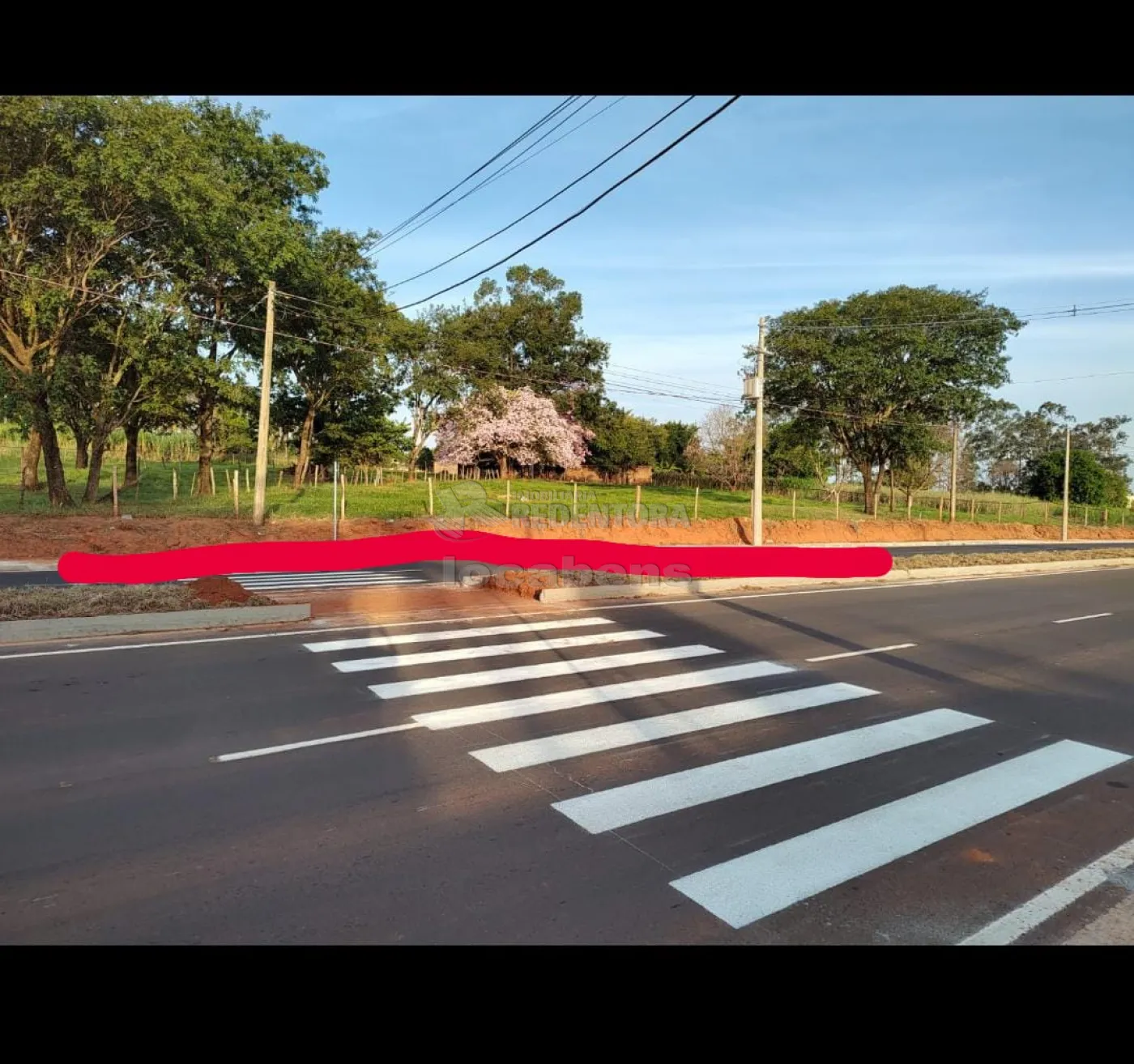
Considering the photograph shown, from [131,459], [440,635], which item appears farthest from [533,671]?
[131,459]

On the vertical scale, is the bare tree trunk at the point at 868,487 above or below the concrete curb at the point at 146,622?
above

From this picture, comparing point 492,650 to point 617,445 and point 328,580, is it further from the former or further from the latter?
point 617,445

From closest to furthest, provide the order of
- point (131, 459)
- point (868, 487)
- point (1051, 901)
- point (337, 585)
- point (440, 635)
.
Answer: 1. point (1051, 901)
2. point (440, 635)
3. point (337, 585)
4. point (131, 459)
5. point (868, 487)

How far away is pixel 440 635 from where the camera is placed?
31.3 ft

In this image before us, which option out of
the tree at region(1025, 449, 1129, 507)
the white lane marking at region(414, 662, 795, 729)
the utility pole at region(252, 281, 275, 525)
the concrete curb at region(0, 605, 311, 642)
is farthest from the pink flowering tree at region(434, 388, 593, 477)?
the tree at region(1025, 449, 1129, 507)

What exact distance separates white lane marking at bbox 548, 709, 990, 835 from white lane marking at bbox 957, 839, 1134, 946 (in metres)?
1.61

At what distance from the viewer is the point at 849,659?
28.8 feet

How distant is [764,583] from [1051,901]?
12473 millimetres

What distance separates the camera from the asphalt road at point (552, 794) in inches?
131

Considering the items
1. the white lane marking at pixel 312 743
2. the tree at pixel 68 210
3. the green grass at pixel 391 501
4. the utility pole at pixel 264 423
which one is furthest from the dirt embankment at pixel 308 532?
the white lane marking at pixel 312 743

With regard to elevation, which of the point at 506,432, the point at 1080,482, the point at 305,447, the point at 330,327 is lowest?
the point at 305,447

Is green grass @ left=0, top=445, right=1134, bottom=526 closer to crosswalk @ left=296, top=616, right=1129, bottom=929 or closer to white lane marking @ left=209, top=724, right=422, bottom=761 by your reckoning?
crosswalk @ left=296, top=616, right=1129, bottom=929

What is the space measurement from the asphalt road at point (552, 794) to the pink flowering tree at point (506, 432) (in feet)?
130

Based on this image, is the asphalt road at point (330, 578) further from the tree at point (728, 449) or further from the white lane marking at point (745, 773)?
the tree at point (728, 449)
